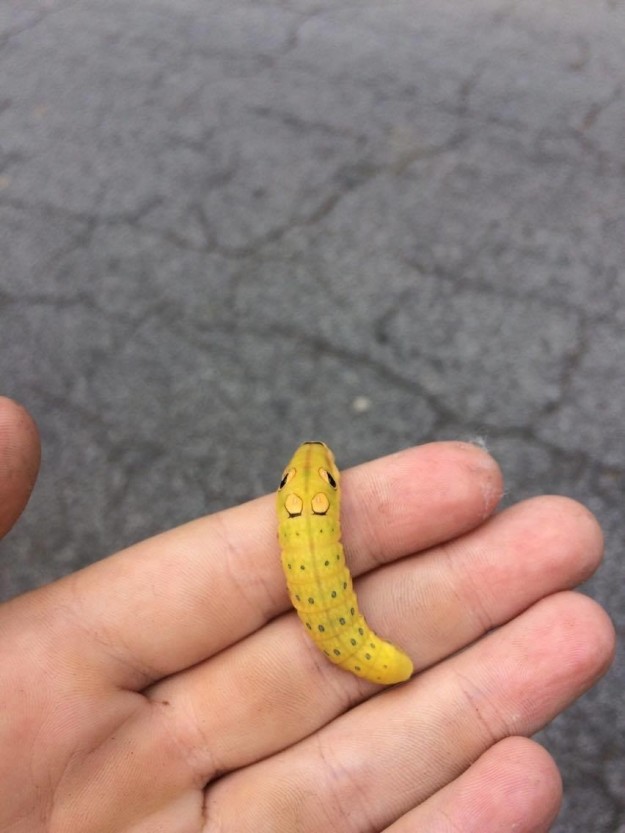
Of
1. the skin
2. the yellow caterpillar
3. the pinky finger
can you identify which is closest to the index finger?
the skin

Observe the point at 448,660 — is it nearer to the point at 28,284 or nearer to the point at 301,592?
the point at 301,592

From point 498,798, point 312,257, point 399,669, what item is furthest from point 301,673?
point 312,257

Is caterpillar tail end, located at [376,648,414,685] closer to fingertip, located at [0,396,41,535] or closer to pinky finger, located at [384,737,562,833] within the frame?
pinky finger, located at [384,737,562,833]

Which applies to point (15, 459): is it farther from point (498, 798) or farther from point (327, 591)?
point (498, 798)

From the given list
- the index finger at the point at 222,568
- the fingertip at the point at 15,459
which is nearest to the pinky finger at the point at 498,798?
the index finger at the point at 222,568

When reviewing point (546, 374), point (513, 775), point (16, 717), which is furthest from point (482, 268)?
point (16, 717)

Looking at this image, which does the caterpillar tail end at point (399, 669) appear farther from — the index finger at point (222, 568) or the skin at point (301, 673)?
the index finger at point (222, 568)

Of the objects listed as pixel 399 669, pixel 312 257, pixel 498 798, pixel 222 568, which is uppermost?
pixel 312 257
